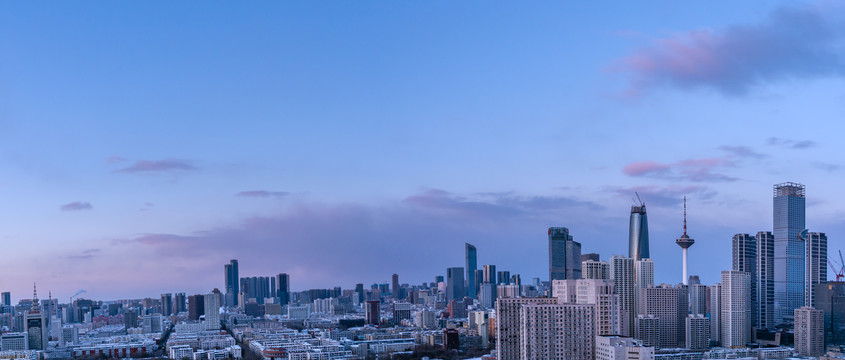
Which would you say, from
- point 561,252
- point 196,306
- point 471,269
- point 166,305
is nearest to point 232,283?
point 166,305

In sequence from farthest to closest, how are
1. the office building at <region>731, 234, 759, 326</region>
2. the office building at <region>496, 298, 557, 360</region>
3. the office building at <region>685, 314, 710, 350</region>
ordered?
the office building at <region>731, 234, 759, 326</region> < the office building at <region>685, 314, 710, 350</region> < the office building at <region>496, 298, 557, 360</region>

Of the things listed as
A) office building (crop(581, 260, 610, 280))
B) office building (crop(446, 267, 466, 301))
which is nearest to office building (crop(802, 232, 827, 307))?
office building (crop(581, 260, 610, 280))

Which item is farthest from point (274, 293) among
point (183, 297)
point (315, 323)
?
point (315, 323)

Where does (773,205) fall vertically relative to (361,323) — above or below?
above

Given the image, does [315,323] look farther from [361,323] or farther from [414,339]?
[414,339]

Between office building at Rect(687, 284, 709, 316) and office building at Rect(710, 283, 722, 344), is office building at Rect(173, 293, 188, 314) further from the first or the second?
office building at Rect(710, 283, 722, 344)
